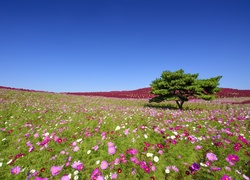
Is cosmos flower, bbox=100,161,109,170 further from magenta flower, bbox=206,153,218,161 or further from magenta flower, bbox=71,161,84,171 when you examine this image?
magenta flower, bbox=206,153,218,161

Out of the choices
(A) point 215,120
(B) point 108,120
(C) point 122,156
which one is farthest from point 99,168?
(A) point 215,120

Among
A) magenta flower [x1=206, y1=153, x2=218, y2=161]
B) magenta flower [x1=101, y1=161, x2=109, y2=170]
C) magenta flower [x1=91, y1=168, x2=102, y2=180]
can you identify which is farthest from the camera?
magenta flower [x1=206, y1=153, x2=218, y2=161]

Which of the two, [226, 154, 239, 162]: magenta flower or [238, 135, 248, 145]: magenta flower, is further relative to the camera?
[238, 135, 248, 145]: magenta flower

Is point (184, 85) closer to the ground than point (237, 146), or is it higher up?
higher up

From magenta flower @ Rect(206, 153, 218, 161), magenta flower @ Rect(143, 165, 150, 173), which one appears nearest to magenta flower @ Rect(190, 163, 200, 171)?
magenta flower @ Rect(206, 153, 218, 161)

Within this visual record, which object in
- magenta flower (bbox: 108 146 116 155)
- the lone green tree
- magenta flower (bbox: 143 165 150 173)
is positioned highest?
the lone green tree

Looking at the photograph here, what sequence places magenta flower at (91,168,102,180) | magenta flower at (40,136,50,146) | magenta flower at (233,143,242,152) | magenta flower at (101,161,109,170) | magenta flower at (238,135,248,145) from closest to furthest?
magenta flower at (91,168,102,180), magenta flower at (101,161,109,170), magenta flower at (233,143,242,152), magenta flower at (238,135,248,145), magenta flower at (40,136,50,146)

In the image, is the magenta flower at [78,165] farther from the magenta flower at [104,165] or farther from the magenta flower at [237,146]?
the magenta flower at [237,146]

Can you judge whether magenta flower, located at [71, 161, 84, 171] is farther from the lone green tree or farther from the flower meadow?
the lone green tree

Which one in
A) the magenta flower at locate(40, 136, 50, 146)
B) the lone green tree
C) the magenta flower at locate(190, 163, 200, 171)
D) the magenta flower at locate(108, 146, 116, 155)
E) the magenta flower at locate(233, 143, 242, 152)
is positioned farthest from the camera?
the lone green tree

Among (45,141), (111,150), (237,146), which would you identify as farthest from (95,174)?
(237,146)

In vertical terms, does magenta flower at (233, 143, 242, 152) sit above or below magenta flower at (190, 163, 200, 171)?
above

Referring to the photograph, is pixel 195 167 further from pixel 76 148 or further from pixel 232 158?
pixel 76 148

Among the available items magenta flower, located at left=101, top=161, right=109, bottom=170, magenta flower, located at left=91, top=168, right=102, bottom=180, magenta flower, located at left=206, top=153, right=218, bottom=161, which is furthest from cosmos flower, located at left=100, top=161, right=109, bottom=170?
magenta flower, located at left=206, top=153, right=218, bottom=161
